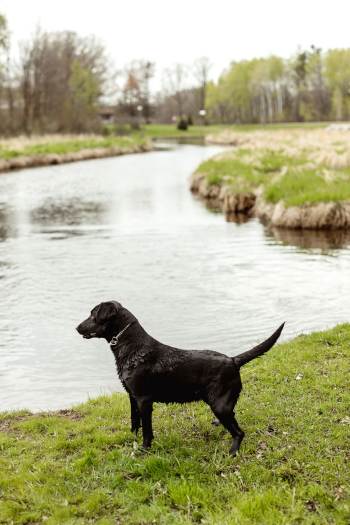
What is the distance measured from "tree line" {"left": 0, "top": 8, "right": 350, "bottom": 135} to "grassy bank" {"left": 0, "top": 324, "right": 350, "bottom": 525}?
36.2m

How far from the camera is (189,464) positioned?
14.3 ft

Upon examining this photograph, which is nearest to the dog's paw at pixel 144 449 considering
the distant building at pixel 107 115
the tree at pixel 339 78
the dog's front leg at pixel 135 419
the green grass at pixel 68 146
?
the dog's front leg at pixel 135 419

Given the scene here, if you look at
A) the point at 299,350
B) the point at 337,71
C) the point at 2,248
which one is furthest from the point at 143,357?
the point at 337,71

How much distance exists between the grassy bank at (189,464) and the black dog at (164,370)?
338 mm

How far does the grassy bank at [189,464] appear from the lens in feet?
12.5

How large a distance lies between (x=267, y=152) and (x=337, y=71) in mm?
81484

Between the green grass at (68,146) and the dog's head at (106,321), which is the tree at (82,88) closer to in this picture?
the green grass at (68,146)

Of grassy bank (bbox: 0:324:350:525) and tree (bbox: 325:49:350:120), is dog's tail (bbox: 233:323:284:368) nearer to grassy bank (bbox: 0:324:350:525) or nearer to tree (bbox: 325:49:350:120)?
grassy bank (bbox: 0:324:350:525)

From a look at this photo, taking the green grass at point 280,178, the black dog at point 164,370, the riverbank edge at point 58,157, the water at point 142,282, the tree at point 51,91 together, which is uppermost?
the tree at point 51,91

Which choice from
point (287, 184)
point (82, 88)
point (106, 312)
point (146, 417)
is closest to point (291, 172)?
point (287, 184)

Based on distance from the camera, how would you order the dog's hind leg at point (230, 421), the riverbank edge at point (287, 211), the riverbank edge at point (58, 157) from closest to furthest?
the dog's hind leg at point (230, 421), the riverbank edge at point (287, 211), the riverbank edge at point (58, 157)

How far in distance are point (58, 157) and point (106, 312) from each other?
126 feet

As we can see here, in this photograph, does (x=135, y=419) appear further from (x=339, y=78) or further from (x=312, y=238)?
(x=339, y=78)

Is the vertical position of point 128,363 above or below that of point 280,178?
below
